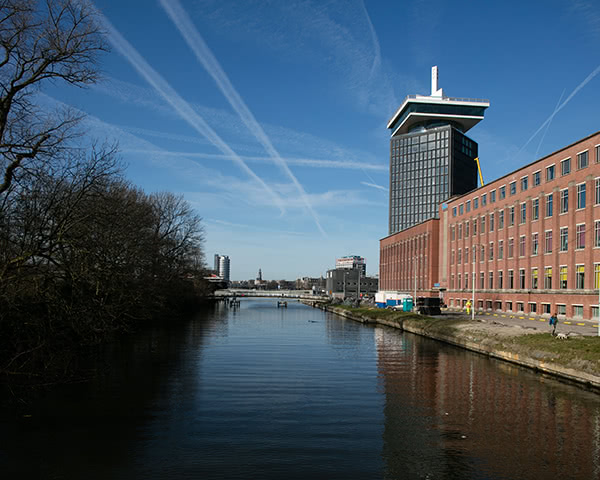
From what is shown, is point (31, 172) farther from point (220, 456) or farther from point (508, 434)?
point (508, 434)

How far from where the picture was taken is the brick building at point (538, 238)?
182 feet

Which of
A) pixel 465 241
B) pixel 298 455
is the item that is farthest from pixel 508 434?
pixel 465 241

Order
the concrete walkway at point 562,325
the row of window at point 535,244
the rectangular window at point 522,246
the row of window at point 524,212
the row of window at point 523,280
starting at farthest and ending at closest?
the rectangular window at point 522,246 < the row of window at point 524,212 < the row of window at point 535,244 < the row of window at point 523,280 < the concrete walkway at point 562,325

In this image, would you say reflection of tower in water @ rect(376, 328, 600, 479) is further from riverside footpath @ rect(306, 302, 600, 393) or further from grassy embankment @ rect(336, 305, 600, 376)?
grassy embankment @ rect(336, 305, 600, 376)

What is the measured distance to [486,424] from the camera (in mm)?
22734

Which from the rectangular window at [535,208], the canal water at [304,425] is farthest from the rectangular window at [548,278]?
the canal water at [304,425]

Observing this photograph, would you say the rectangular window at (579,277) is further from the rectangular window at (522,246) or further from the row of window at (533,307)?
the rectangular window at (522,246)

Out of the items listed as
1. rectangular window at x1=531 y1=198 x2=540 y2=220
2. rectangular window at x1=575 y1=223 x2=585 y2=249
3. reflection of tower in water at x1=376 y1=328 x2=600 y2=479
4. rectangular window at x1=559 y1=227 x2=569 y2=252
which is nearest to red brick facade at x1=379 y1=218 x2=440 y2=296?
rectangular window at x1=531 y1=198 x2=540 y2=220

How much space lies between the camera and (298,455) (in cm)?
1842

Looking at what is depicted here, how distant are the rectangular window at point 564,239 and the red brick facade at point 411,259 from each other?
48.0 metres

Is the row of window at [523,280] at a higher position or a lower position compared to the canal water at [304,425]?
higher

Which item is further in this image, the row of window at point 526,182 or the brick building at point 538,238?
the row of window at point 526,182

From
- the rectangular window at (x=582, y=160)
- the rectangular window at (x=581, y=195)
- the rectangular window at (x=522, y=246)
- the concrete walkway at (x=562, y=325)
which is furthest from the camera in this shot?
the rectangular window at (x=522, y=246)

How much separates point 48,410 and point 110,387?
18.8 ft
